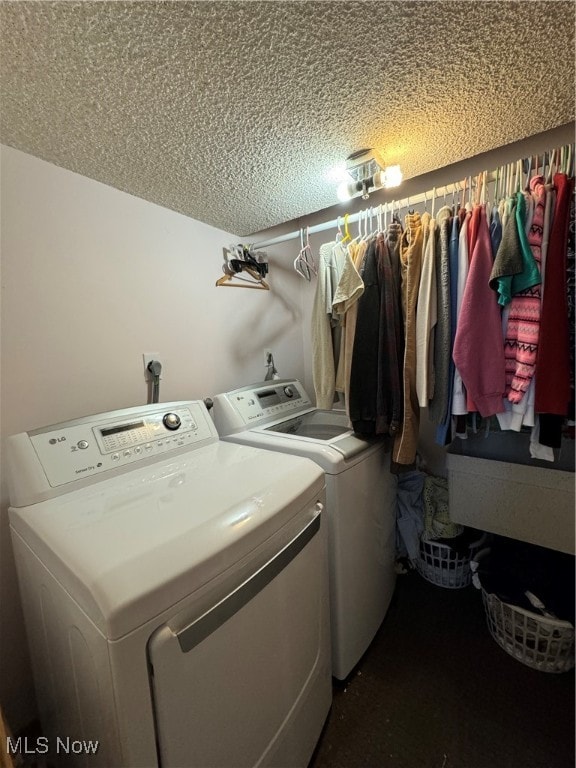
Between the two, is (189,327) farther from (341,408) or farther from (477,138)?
(477,138)

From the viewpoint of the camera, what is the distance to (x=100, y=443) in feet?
3.26

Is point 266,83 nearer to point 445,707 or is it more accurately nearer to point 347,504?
point 347,504

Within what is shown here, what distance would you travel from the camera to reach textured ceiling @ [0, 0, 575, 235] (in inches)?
26.5

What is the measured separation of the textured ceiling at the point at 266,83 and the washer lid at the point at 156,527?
109 cm

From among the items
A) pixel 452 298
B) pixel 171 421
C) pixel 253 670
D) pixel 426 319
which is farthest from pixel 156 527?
pixel 452 298

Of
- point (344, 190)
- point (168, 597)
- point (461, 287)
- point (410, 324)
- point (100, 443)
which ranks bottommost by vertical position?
point (168, 597)

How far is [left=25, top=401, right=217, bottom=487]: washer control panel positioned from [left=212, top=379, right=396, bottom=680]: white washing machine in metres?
0.22

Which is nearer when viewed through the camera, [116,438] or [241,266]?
[116,438]

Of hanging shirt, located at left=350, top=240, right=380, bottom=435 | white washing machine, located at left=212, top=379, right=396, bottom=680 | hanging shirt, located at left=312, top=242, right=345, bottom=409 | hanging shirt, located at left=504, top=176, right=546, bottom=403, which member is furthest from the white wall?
hanging shirt, located at left=504, top=176, right=546, bottom=403

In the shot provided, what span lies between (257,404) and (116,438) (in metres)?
0.69

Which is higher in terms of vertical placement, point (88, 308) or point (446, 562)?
point (88, 308)

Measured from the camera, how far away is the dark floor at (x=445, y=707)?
0.97 metres

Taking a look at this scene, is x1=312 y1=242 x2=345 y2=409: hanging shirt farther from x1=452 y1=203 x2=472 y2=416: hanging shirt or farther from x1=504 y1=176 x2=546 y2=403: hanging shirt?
x1=504 y1=176 x2=546 y2=403: hanging shirt

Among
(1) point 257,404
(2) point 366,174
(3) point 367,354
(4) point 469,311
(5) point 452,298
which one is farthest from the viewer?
(1) point 257,404
